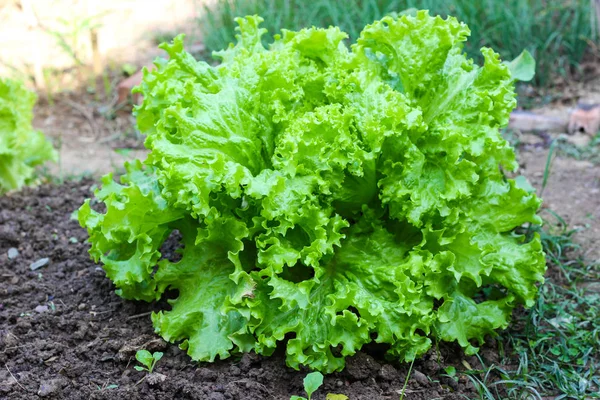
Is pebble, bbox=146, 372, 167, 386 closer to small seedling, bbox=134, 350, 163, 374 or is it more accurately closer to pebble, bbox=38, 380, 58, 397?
small seedling, bbox=134, 350, 163, 374

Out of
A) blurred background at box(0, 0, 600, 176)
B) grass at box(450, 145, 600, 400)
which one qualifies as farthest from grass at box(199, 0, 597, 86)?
grass at box(450, 145, 600, 400)

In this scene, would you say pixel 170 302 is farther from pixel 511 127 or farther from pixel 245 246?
pixel 511 127

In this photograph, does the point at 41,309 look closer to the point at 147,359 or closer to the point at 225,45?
the point at 147,359

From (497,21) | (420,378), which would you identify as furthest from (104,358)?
(497,21)

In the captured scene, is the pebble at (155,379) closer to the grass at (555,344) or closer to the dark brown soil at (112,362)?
the dark brown soil at (112,362)

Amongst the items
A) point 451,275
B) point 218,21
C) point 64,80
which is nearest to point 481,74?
point 451,275

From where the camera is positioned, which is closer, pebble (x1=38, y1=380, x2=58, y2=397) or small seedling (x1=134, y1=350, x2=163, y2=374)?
pebble (x1=38, y1=380, x2=58, y2=397)
